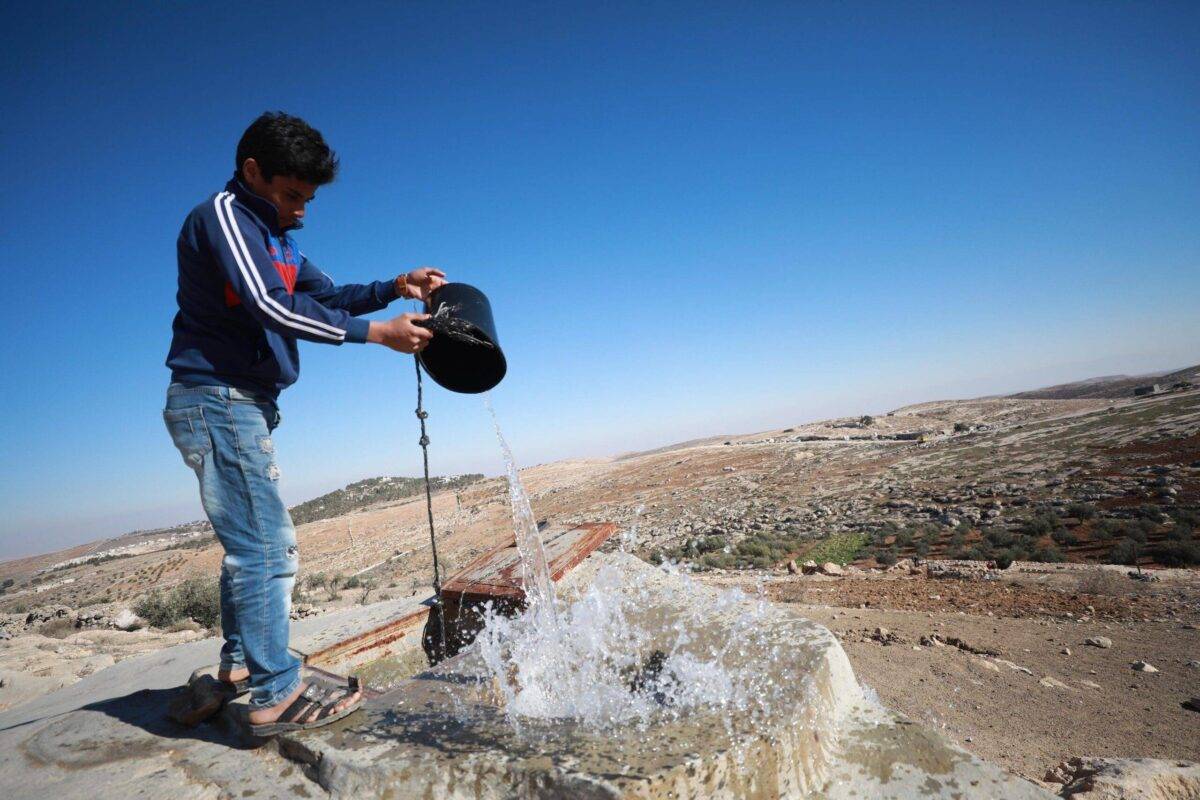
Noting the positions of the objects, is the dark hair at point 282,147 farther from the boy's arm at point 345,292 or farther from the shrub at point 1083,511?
the shrub at point 1083,511

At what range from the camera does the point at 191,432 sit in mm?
2035

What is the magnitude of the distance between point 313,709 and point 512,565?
183 centimetres

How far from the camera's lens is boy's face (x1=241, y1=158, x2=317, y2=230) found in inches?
84.6

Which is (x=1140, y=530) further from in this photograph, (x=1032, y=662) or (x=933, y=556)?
(x=1032, y=662)

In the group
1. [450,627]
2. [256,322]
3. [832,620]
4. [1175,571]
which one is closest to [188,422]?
[256,322]

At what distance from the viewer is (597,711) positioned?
2.02 meters

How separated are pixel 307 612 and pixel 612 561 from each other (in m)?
6.71

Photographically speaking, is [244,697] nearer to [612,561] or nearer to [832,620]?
[612,561]

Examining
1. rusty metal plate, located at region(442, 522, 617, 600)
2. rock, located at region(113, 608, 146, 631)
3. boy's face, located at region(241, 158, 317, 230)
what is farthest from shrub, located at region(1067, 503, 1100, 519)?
rock, located at region(113, 608, 146, 631)

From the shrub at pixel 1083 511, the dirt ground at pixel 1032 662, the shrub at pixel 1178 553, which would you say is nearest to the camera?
the dirt ground at pixel 1032 662

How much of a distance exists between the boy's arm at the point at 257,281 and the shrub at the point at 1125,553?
10821 millimetres

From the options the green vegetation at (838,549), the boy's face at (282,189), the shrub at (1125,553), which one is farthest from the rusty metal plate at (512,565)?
the shrub at (1125,553)

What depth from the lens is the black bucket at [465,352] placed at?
2441mm

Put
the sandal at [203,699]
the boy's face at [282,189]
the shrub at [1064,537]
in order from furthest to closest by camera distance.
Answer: the shrub at [1064,537] → the sandal at [203,699] → the boy's face at [282,189]
